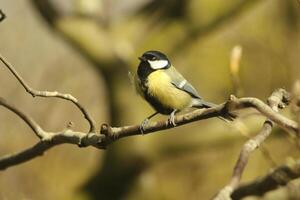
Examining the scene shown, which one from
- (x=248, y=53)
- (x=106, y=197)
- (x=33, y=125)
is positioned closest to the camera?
(x=33, y=125)

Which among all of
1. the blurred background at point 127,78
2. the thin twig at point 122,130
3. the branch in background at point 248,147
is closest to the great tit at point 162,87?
the thin twig at point 122,130

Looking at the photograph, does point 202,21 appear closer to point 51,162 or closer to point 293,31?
point 293,31

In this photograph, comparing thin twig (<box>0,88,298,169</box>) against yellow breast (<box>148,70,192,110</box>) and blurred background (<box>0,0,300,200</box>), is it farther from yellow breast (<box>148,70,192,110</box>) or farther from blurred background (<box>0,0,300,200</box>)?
blurred background (<box>0,0,300,200</box>)

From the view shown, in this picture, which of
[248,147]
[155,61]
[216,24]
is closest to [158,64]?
[155,61]

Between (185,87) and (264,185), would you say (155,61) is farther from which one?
(264,185)

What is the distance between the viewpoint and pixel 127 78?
3832 millimetres

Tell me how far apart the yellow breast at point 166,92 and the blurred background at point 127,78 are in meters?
1.95

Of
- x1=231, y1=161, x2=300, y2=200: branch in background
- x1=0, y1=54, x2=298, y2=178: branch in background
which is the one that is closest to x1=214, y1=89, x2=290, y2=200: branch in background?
x1=0, y1=54, x2=298, y2=178: branch in background

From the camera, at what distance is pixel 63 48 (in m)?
4.21

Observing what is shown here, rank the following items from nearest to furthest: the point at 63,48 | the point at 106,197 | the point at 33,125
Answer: the point at 33,125
the point at 106,197
the point at 63,48

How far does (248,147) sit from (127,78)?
3.01 meters

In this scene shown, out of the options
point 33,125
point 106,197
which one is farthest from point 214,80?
point 33,125

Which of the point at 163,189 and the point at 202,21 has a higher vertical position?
the point at 202,21

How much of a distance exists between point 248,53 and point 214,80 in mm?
472
